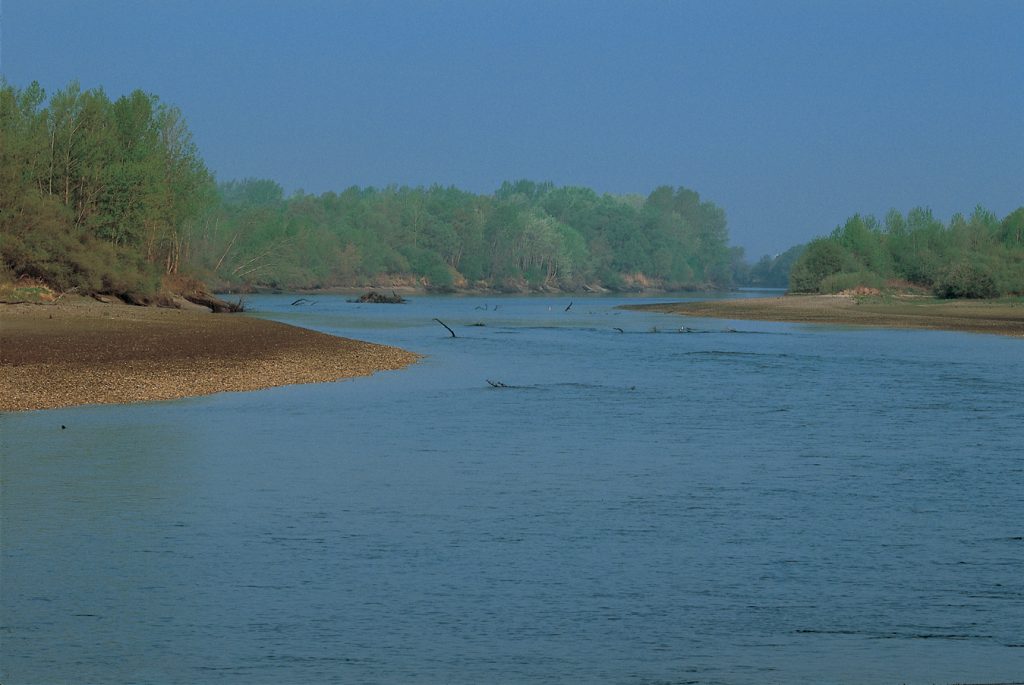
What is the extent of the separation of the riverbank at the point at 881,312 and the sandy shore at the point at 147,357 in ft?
113

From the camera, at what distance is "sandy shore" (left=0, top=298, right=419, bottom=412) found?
25141 millimetres

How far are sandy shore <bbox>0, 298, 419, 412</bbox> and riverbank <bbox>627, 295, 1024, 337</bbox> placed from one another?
34.3 metres

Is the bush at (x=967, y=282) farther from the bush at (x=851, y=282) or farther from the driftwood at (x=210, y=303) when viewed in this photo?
the driftwood at (x=210, y=303)

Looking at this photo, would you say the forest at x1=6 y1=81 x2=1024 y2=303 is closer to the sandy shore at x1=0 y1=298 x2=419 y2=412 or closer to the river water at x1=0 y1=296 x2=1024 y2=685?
the sandy shore at x1=0 y1=298 x2=419 y2=412

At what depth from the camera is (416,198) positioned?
198500mm

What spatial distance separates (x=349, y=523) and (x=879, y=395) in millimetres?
19321

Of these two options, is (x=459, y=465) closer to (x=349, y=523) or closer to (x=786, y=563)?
(x=349, y=523)

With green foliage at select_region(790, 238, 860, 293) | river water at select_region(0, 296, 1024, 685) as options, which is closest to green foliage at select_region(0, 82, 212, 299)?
river water at select_region(0, 296, 1024, 685)

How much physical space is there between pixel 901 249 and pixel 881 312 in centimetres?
4403

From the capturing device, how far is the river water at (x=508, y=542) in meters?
9.13

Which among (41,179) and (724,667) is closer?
(724,667)

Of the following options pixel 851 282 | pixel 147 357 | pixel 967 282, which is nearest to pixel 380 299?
pixel 851 282

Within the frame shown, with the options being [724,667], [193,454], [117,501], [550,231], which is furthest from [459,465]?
[550,231]

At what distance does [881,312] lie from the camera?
83875 mm
